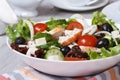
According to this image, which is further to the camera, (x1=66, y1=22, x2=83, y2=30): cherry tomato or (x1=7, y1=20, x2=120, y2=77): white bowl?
(x1=66, y1=22, x2=83, y2=30): cherry tomato

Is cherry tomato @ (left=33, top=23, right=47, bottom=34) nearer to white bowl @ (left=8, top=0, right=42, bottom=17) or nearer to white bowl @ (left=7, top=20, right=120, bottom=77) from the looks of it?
white bowl @ (left=7, top=20, right=120, bottom=77)

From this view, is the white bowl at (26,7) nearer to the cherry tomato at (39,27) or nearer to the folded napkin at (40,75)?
the cherry tomato at (39,27)

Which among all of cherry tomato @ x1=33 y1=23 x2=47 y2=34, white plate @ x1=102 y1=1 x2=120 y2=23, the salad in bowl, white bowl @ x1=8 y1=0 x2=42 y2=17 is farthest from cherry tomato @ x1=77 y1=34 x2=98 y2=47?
white bowl @ x1=8 y1=0 x2=42 y2=17

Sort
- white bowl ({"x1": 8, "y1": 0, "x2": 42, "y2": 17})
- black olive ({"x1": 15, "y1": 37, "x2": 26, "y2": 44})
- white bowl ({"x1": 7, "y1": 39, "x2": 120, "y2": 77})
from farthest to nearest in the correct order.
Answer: white bowl ({"x1": 8, "y1": 0, "x2": 42, "y2": 17}), black olive ({"x1": 15, "y1": 37, "x2": 26, "y2": 44}), white bowl ({"x1": 7, "y1": 39, "x2": 120, "y2": 77})

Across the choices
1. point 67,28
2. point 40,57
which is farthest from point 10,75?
point 67,28

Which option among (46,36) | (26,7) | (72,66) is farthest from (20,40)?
(26,7)

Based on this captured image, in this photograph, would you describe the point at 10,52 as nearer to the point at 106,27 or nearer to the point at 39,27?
the point at 39,27

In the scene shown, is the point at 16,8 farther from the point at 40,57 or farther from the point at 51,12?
the point at 40,57

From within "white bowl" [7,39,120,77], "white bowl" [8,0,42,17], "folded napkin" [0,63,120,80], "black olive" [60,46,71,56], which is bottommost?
"white bowl" [8,0,42,17]
